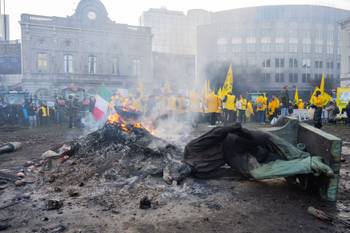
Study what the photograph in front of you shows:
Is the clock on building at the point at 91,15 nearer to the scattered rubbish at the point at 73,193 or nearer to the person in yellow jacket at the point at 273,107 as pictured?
the person in yellow jacket at the point at 273,107

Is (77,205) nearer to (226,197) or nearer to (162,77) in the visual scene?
(226,197)

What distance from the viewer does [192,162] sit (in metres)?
5.68

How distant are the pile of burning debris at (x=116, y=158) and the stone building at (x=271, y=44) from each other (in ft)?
164

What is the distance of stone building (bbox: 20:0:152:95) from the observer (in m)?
32.0

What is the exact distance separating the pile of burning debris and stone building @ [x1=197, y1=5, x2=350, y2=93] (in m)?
50.0

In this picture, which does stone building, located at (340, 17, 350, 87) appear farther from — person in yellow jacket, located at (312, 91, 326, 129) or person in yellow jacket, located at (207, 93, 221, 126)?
person in yellow jacket, located at (207, 93, 221, 126)

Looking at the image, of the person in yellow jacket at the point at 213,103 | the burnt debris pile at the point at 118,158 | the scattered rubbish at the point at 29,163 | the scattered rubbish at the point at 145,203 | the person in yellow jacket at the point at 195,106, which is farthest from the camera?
the person in yellow jacket at the point at 195,106

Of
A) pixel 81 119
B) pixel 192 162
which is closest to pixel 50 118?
pixel 81 119

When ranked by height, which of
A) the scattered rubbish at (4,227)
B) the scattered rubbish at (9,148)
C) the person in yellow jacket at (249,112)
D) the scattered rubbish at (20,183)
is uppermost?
the person in yellow jacket at (249,112)

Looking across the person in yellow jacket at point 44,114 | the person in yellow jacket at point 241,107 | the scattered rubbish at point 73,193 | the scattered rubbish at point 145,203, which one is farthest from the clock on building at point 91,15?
the scattered rubbish at point 145,203

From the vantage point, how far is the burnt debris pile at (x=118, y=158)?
18.7ft

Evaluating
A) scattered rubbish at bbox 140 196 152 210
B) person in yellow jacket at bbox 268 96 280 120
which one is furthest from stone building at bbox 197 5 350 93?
scattered rubbish at bbox 140 196 152 210

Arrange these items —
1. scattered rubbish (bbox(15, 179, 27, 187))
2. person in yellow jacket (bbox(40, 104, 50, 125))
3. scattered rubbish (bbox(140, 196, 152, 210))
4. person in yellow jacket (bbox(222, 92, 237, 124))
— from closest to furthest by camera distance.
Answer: scattered rubbish (bbox(140, 196, 152, 210)) → scattered rubbish (bbox(15, 179, 27, 187)) → person in yellow jacket (bbox(222, 92, 237, 124)) → person in yellow jacket (bbox(40, 104, 50, 125))

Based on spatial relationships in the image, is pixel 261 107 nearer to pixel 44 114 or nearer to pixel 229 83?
pixel 229 83
